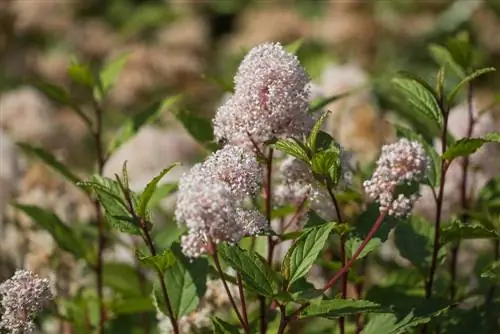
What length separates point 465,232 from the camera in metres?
1.35

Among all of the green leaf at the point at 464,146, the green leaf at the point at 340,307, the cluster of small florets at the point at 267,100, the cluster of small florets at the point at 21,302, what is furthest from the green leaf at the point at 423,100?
the cluster of small florets at the point at 21,302

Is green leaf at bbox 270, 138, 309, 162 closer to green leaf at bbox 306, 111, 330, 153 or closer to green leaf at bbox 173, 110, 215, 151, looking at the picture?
green leaf at bbox 306, 111, 330, 153

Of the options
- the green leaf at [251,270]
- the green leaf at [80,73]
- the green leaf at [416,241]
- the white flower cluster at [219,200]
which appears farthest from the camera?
the green leaf at [80,73]

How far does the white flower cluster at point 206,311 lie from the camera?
161 centimetres

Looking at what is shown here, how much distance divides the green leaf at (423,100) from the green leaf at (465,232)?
0.15 m

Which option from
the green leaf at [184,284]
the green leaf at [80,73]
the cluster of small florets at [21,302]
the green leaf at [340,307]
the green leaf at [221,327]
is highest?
the green leaf at [80,73]

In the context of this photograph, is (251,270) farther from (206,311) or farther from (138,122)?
(138,122)

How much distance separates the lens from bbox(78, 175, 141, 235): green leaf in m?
1.28

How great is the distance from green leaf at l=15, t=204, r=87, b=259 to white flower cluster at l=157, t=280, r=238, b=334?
0.72 ft

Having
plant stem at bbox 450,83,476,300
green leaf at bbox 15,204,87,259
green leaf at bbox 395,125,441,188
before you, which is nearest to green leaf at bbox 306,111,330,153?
green leaf at bbox 395,125,441,188

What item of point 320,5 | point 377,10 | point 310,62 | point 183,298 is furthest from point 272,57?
point 320,5

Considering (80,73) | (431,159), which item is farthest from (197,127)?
(431,159)

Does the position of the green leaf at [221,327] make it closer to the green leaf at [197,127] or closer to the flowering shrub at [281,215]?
the flowering shrub at [281,215]

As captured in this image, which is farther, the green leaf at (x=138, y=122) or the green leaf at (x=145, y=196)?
the green leaf at (x=138, y=122)
